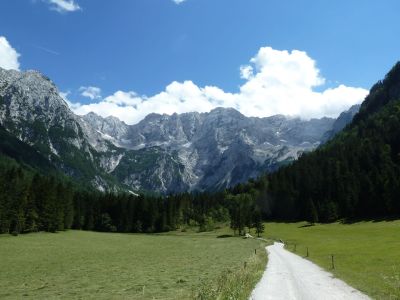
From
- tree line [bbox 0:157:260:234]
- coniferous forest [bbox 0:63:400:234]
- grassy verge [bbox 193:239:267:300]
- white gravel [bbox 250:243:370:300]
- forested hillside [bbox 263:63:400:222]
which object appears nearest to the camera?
grassy verge [bbox 193:239:267:300]

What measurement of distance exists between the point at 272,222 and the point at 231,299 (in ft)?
555

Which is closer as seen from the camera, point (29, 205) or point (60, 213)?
point (29, 205)

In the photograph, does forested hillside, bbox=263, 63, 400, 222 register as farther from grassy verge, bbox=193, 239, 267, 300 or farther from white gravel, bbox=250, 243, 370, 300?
grassy verge, bbox=193, 239, 267, 300

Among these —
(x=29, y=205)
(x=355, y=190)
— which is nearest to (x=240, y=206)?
(x=355, y=190)

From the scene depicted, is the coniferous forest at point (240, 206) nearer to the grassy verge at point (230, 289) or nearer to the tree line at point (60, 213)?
the tree line at point (60, 213)

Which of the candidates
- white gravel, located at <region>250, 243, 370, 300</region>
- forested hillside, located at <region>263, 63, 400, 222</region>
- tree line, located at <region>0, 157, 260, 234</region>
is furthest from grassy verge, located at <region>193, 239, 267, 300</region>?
forested hillside, located at <region>263, 63, 400, 222</region>

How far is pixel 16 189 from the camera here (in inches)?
5300

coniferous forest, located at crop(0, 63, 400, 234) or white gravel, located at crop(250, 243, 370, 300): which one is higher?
coniferous forest, located at crop(0, 63, 400, 234)

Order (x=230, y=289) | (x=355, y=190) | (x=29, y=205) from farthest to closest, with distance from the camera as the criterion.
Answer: (x=355, y=190) → (x=29, y=205) → (x=230, y=289)

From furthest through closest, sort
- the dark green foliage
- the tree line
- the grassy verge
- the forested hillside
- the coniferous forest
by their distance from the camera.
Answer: the forested hillside, the coniferous forest, the tree line, the dark green foliage, the grassy verge

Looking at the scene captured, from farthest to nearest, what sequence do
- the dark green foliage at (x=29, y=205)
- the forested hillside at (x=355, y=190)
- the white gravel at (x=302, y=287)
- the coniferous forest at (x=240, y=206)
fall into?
the forested hillside at (x=355, y=190)
the coniferous forest at (x=240, y=206)
the dark green foliage at (x=29, y=205)
the white gravel at (x=302, y=287)

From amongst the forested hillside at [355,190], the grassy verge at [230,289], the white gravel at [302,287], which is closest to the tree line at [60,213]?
the forested hillside at [355,190]

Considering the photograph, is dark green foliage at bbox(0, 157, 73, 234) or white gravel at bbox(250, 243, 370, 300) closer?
white gravel at bbox(250, 243, 370, 300)

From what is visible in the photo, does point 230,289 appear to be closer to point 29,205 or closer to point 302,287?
point 302,287
